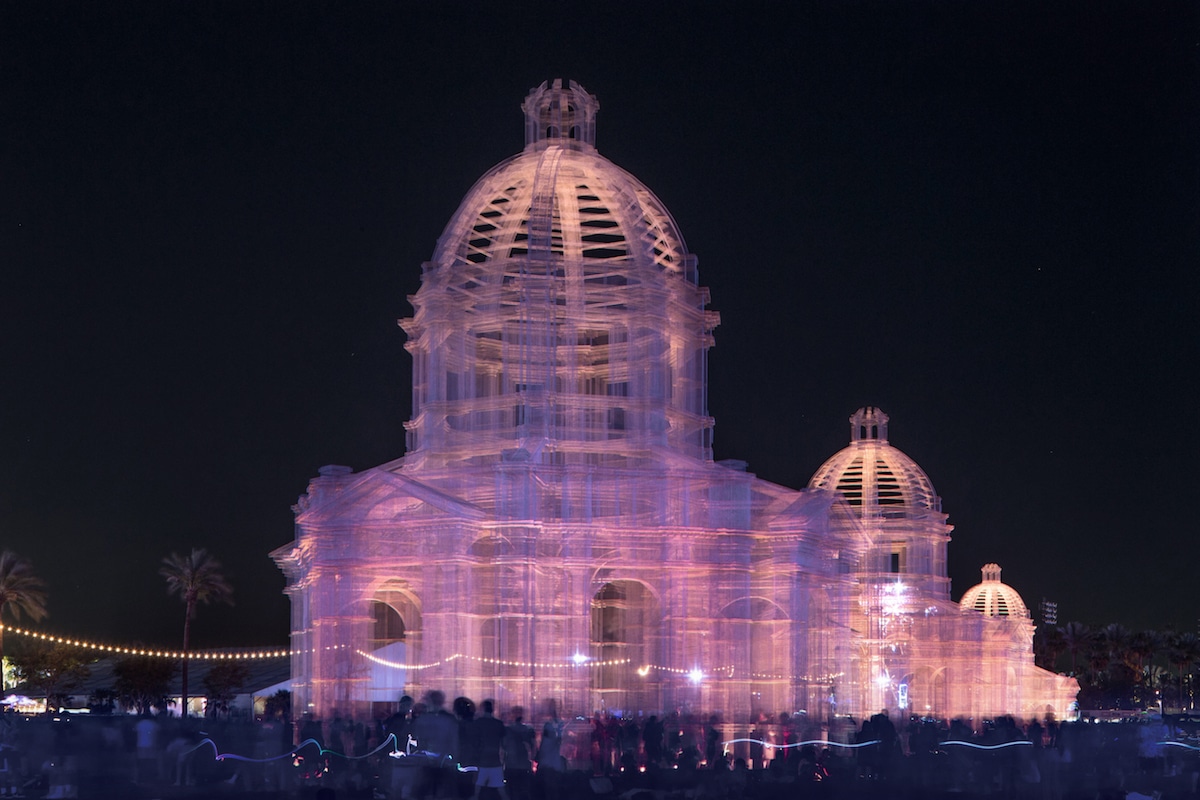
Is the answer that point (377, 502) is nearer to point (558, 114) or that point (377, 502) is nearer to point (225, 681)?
point (558, 114)

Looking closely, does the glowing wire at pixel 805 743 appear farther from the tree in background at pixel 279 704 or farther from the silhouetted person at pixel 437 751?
the tree in background at pixel 279 704

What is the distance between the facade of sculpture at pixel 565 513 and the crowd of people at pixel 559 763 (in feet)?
27.6

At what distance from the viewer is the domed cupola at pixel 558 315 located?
41.9 m

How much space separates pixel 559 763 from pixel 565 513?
44.7 ft

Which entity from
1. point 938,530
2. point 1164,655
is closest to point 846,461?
point 938,530

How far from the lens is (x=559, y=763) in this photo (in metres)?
25.7

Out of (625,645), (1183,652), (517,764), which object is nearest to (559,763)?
(517,764)

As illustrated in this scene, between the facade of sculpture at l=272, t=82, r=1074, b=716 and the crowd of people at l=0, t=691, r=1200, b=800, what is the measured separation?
841 centimetres

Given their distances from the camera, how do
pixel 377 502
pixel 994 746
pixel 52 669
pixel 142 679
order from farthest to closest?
pixel 142 679, pixel 52 669, pixel 377 502, pixel 994 746

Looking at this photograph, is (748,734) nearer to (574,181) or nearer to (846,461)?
(574,181)

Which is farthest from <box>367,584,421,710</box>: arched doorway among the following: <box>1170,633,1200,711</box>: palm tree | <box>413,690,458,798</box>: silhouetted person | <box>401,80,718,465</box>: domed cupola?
<box>1170,633,1200,711</box>: palm tree

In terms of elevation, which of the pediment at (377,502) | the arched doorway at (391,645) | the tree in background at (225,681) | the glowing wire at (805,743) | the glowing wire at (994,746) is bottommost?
the tree in background at (225,681)

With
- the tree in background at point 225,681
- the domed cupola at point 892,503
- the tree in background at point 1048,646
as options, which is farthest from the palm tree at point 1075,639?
the tree in background at point 225,681

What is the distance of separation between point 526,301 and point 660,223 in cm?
480
